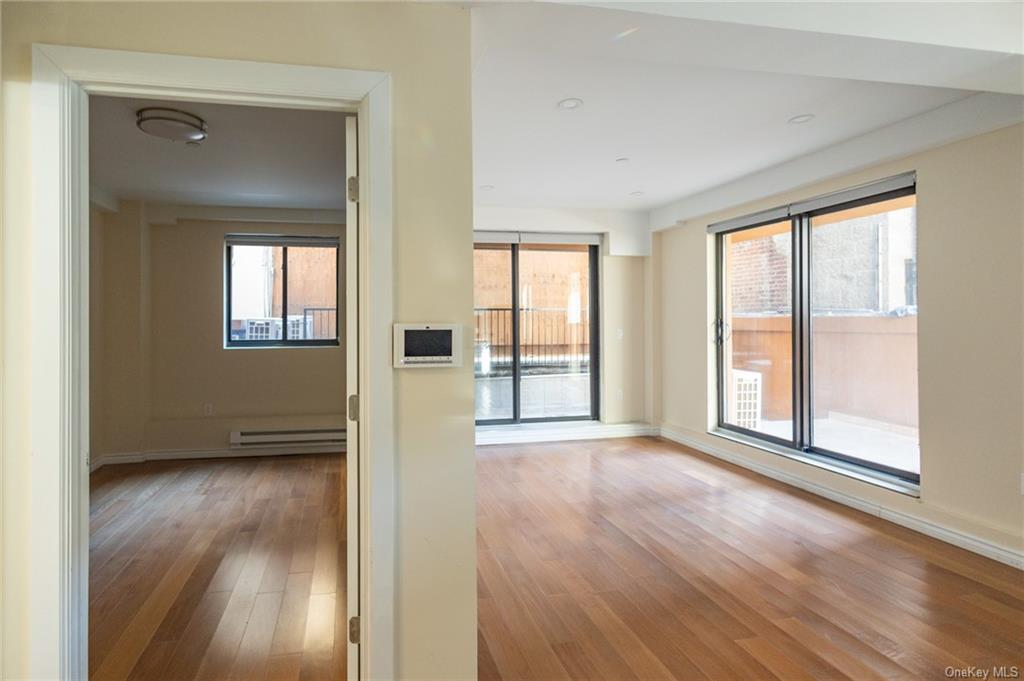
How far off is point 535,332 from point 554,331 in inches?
9.1

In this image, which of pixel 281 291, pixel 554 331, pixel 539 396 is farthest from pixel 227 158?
pixel 539 396

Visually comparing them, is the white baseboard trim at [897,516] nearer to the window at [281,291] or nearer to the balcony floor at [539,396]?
the balcony floor at [539,396]

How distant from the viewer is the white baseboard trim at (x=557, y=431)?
6027 millimetres

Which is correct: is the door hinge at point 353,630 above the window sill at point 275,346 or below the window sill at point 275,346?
below

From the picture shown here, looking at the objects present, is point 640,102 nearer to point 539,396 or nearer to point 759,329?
point 759,329

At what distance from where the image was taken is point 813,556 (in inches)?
121

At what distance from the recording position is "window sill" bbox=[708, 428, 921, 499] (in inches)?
Answer: 142

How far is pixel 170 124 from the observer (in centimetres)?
310

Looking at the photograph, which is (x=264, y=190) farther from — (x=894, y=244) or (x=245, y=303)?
(x=894, y=244)

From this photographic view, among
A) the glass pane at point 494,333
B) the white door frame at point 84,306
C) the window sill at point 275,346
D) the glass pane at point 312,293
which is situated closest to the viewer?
the white door frame at point 84,306

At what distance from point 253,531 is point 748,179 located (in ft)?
15.3

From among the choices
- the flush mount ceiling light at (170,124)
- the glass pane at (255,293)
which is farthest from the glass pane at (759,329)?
the glass pane at (255,293)

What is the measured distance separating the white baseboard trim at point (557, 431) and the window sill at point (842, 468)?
51.3 inches

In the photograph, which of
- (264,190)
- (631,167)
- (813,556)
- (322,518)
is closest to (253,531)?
(322,518)
